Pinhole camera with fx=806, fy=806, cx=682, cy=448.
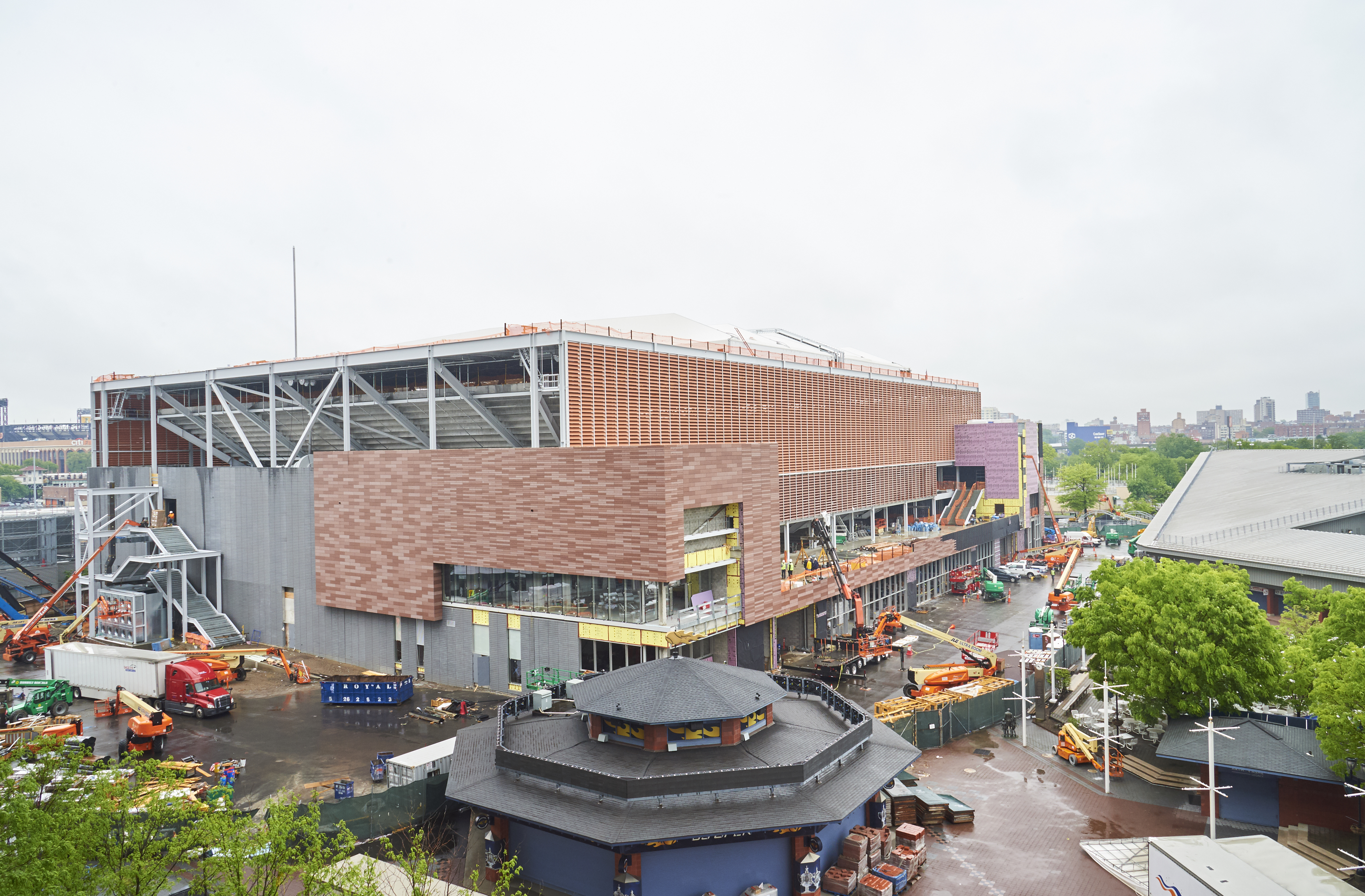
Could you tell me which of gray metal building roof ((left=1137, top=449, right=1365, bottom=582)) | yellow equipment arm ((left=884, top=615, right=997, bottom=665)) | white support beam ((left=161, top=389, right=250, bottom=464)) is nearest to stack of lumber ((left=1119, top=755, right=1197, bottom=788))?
yellow equipment arm ((left=884, top=615, right=997, bottom=665))

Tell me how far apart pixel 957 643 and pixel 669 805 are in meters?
27.4

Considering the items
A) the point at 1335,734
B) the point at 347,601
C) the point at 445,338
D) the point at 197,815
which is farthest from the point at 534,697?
the point at 445,338

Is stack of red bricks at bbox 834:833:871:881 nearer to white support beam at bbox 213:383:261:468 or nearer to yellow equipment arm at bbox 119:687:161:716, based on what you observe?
yellow equipment arm at bbox 119:687:161:716

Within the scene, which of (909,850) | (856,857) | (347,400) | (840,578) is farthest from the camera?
(347,400)

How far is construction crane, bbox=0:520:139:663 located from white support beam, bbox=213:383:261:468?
30.4 feet

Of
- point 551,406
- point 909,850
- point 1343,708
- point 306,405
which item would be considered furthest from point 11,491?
point 1343,708

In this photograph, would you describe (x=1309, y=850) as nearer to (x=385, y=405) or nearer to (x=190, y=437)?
(x=385, y=405)

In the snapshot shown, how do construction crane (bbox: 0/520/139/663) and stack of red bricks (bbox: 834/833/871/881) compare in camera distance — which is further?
construction crane (bbox: 0/520/139/663)

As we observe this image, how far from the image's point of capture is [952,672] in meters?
41.8

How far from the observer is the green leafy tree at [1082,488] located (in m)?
125

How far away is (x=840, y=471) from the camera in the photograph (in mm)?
66500

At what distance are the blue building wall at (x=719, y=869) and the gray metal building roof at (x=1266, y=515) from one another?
4892cm

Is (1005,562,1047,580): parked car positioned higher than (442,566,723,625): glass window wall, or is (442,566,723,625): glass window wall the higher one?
(442,566,723,625): glass window wall

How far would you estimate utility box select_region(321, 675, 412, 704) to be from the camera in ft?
135
